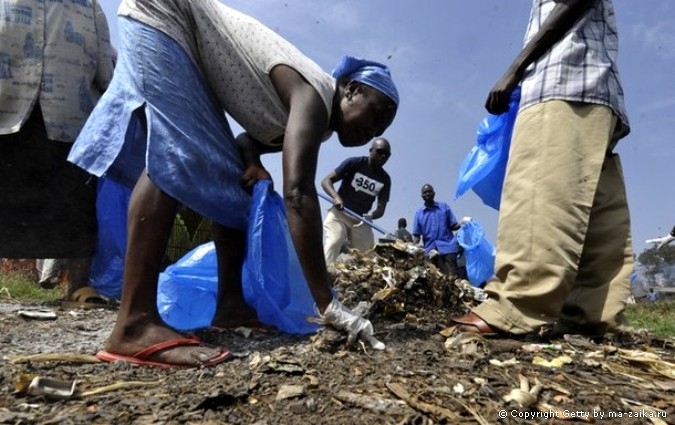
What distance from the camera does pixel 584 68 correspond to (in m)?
2.17

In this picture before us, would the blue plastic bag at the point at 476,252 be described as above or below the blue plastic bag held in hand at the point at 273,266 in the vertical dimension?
above

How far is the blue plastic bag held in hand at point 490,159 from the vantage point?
2455 millimetres

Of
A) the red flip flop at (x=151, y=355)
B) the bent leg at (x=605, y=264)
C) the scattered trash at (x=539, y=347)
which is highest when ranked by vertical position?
the bent leg at (x=605, y=264)

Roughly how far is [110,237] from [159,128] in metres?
1.30

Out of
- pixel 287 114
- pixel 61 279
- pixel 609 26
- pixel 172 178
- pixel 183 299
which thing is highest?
pixel 609 26

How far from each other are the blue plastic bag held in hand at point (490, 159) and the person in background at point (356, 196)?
2509 mm

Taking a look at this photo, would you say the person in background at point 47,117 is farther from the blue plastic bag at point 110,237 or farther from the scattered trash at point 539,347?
the scattered trash at point 539,347

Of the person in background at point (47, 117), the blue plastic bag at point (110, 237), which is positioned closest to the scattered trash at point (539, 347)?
the blue plastic bag at point (110, 237)

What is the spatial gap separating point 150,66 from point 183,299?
3.70 feet

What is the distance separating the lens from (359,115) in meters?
2.16

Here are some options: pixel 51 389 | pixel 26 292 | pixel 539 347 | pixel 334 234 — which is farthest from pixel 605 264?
pixel 26 292

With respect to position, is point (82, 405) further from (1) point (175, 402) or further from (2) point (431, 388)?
(2) point (431, 388)

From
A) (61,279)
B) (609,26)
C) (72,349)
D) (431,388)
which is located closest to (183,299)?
(72,349)

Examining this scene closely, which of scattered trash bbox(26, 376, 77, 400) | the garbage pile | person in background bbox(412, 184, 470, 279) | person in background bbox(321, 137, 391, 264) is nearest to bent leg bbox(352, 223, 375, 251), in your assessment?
person in background bbox(321, 137, 391, 264)
